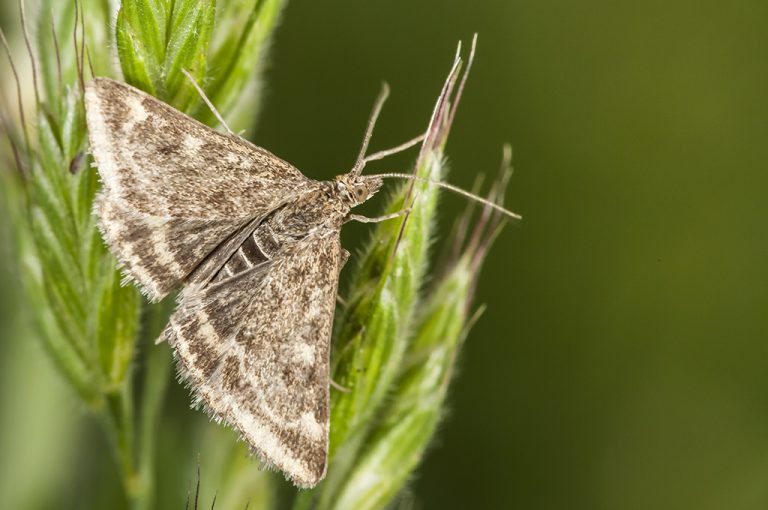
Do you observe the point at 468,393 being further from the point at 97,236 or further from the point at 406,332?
the point at 97,236

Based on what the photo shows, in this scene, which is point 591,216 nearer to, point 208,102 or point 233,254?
point 233,254

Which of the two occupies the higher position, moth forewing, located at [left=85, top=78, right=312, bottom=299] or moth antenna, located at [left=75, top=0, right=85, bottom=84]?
moth antenna, located at [left=75, top=0, right=85, bottom=84]

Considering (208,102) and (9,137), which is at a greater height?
(208,102)

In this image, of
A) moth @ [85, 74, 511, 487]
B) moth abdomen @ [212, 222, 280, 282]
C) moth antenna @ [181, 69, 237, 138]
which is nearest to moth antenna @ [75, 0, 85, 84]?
moth @ [85, 74, 511, 487]

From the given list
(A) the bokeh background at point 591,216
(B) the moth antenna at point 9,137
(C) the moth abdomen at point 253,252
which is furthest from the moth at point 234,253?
(A) the bokeh background at point 591,216

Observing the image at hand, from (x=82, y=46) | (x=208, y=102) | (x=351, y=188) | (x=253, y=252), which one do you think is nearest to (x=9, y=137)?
(x=82, y=46)

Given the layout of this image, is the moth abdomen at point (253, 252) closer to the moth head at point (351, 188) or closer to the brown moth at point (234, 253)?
the brown moth at point (234, 253)

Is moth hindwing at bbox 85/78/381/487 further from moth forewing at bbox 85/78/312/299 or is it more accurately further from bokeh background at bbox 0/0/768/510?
bokeh background at bbox 0/0/768/510

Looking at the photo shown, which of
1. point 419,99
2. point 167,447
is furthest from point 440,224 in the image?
point 167,447
